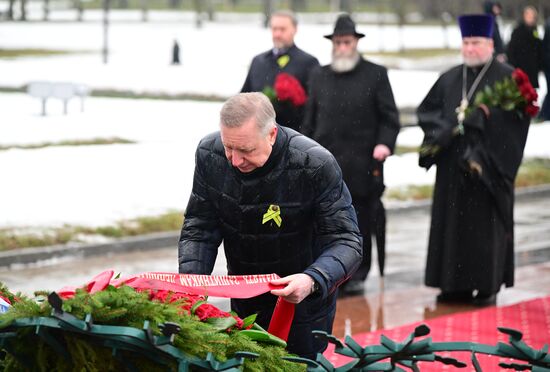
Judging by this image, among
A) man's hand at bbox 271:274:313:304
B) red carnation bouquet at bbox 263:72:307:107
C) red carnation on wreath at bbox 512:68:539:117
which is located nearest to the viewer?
man's hand at bbox 271:274:313:304

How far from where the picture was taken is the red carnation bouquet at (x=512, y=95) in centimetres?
954

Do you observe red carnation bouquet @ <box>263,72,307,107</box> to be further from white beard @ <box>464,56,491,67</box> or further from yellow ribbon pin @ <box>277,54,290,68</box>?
white beard @ <box>464,56,491,67</box>

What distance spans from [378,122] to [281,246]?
212 inches

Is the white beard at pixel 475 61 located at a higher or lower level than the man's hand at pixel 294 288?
higher

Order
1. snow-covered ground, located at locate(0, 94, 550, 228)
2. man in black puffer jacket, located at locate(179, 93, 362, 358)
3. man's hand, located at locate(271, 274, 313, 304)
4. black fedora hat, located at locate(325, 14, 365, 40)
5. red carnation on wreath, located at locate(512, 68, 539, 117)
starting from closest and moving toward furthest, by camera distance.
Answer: man's hand, located at locate(271, 274, 313, 304) → man in black puffer jacket, located at locate(179, 93, 362, 358) → red carnation on wreath, located at locate(512, 68, 539, 117) → black fedora hat, located at locate(325, 14, 365, 40) → snow-covered ground, located at locate(0, 94, 550, 228)

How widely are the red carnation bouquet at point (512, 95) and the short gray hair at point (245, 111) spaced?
5.28m

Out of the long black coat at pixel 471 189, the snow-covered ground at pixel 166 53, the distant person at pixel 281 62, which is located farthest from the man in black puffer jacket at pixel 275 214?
the snow-covered ground at pixel 166 53

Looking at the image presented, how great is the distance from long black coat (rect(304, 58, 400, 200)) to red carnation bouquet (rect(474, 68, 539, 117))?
0.88 meters

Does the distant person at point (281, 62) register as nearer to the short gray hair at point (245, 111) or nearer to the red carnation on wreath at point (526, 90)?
the red carnation on wreath at point (526, 90)

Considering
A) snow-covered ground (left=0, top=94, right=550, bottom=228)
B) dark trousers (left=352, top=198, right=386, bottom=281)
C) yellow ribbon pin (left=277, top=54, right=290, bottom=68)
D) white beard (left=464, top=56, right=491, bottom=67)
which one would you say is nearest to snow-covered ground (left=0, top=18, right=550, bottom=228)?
snow-covered ground (left=0, top=94, right=550, bottom=228)

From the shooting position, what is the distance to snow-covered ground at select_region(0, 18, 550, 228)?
554 inches

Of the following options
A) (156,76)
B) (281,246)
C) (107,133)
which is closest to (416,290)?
(281,246)

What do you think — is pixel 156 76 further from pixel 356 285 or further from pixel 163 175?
pixel 356 285

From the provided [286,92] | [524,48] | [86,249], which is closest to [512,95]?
[286,92]
